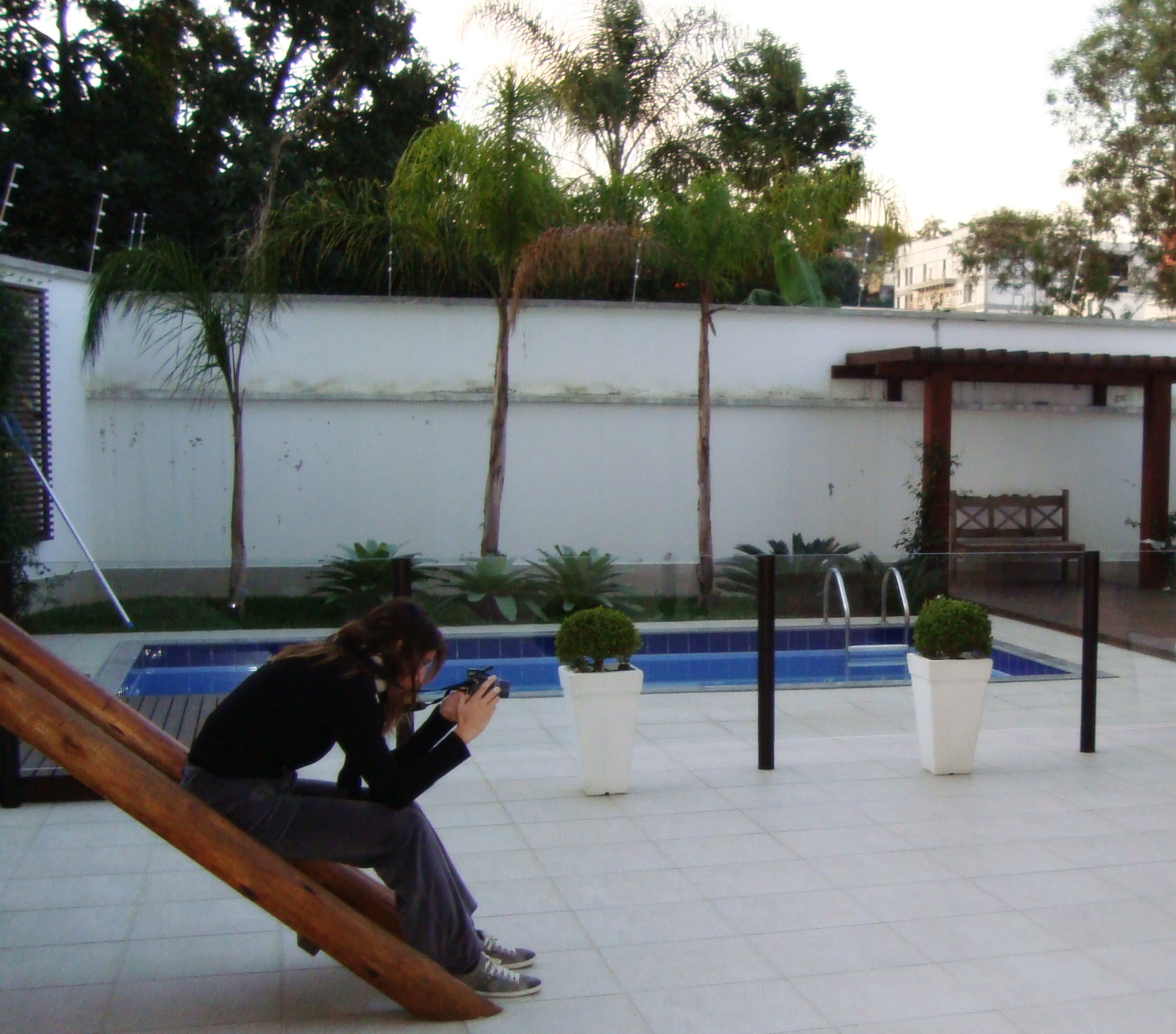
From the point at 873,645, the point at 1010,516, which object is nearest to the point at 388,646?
the point at 873,645

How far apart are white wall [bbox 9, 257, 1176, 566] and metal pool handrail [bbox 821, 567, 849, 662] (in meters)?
6.16

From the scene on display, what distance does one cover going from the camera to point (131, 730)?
4.00 metres

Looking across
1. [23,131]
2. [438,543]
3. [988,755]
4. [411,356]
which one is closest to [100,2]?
[23,131]

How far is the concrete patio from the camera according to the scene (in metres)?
3.70

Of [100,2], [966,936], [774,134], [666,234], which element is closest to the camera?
[966,936]

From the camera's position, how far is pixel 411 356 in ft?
45.5

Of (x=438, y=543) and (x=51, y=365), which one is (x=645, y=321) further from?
(x=51, y=365)

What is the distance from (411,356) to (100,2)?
10413 mm

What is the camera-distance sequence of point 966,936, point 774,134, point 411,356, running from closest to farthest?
point 966,936 < point 411,356 < point 774,134

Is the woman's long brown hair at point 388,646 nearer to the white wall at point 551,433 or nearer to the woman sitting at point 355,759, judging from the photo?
the woman sitting at point 355,759

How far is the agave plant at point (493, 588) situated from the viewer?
7.26 metres

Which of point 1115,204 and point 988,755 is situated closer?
point 988,755

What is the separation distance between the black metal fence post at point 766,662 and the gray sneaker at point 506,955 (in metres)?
2.84

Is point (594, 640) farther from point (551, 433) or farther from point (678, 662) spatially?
point (551, 433)
